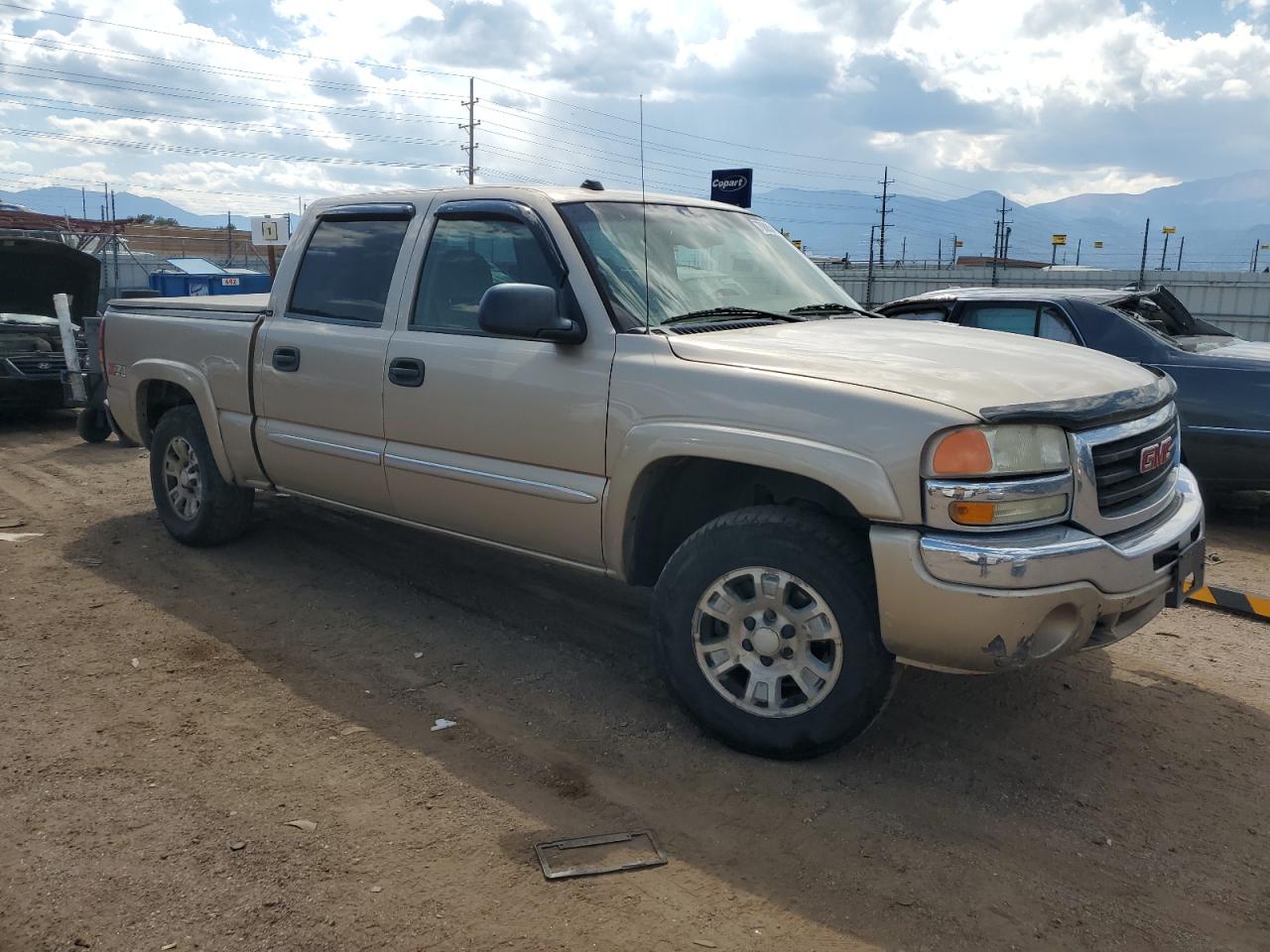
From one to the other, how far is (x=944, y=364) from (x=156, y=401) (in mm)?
4982

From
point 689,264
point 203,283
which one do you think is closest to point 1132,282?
point 203,283

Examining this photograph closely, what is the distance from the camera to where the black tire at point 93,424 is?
991 centimetres

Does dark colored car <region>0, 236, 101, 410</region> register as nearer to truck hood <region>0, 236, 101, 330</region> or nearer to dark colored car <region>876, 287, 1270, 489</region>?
truck hood <region>0, 236, 101, 330</region>

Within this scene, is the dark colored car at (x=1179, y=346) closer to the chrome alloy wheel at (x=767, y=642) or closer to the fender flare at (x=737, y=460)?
the fender flare at (x=737, y=460)

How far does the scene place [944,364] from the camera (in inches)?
138

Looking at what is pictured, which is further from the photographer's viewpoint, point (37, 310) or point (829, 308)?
point (37, 310)

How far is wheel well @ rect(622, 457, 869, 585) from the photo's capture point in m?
3.67

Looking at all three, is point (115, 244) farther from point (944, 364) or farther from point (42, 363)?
point (944, 364)

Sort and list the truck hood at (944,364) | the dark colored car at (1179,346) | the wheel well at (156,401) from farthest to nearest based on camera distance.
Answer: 1. the dark colored car at (1179,346)
2. the wheel well at (156,401)
3. the truck hood at (944,364)

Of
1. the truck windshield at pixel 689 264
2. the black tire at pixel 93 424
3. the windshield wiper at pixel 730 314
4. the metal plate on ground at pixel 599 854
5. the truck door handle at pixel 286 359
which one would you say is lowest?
the metal plate on ground at pixel 599 854

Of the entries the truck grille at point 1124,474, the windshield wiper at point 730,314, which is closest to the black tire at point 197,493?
the windshield wiper at point 730,314

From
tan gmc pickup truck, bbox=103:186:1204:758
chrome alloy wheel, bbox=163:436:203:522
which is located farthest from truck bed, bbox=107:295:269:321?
chrome alloy wheel, bbox=163:436:203:522

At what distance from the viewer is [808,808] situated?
3297 millimetres

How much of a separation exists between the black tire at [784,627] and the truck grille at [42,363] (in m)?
9.37
